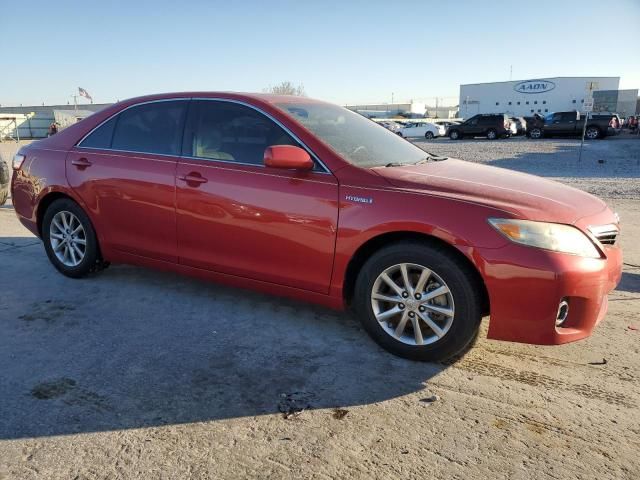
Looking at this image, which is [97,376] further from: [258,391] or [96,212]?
[96,212]

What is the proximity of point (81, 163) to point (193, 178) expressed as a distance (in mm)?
1344

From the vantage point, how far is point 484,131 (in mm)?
32781

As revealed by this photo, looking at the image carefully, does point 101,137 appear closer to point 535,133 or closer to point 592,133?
point 592,133

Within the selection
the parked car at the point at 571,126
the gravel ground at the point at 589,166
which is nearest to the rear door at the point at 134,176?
the gravel ground at the point at 589,166

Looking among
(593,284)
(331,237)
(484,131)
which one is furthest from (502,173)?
(484,131)

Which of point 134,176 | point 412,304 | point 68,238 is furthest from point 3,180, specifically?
point 412,304

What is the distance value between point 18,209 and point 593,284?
5108 mm

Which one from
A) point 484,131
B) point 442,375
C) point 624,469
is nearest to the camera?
point 624,469

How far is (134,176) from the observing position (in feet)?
13.7

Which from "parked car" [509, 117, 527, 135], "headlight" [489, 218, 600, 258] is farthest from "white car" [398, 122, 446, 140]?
"headlight" [489, 218, 600, 258]

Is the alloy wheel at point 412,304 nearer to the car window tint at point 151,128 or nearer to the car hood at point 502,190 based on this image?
the car hood at point 502,190

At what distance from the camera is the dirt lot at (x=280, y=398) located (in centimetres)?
233

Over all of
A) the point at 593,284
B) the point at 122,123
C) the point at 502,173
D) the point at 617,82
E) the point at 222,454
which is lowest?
the point at 222,454

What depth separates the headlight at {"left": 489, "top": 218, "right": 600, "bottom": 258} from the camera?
9.37 ft
